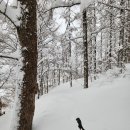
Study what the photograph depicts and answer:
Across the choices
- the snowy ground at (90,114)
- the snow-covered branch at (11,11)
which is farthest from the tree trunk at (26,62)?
the snowy ground at (90,114)

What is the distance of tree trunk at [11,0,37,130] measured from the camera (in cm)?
521

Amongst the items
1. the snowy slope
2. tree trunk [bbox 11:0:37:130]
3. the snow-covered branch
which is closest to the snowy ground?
the snowy slope

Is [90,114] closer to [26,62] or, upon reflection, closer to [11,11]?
[26,62]

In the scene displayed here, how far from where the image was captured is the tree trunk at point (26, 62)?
5.21 m

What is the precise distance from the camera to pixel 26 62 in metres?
5.28

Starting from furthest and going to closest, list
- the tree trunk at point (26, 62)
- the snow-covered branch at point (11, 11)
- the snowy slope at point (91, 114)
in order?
1. the snowy slope at point (91, 114)
2. the tree trunk at point (26, 62)
3. the snow-covered branch at point (11, 11)

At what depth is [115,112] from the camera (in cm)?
708

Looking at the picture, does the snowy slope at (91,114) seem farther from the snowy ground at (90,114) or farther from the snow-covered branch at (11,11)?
the snow-covered branch at (11,11)

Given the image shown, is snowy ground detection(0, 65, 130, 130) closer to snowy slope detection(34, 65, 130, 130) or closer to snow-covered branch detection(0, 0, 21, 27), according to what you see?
snowy slope detection(34, 65, 130, 130)

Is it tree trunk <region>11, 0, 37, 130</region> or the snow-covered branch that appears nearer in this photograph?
the snow-covered branch

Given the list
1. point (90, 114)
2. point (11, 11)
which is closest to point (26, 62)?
point (11, 11)

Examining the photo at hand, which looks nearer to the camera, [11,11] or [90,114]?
[11,11]

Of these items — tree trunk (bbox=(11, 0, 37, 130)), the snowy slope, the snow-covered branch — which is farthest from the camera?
the snowy slope

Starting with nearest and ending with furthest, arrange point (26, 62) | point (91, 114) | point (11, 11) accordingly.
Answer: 1. point (11, 11)
2. point (26, 62)
3. point (91, 114)
